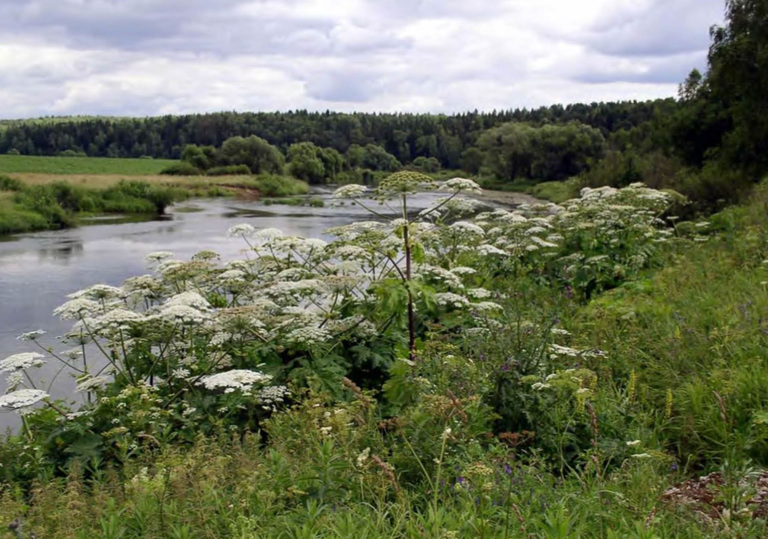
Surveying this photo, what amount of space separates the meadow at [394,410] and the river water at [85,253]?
2059 mm

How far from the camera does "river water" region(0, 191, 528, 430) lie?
10.1 metres

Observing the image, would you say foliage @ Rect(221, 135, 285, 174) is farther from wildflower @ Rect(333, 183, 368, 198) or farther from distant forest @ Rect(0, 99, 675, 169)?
wildflower @ Rect(333, 183, 368, 198)

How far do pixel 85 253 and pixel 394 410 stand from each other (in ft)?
53.6

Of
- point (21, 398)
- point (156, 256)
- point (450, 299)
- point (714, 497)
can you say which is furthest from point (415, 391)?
point (156, 256)

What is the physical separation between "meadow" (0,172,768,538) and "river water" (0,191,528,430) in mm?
2059

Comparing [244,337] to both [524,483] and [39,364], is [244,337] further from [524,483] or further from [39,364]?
[524,483]

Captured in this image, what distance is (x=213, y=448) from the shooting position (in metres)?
3.22

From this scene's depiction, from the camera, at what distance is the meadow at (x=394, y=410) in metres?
2.52

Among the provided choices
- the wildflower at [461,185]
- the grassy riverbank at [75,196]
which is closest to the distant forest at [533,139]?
the wildflower at [461,185]

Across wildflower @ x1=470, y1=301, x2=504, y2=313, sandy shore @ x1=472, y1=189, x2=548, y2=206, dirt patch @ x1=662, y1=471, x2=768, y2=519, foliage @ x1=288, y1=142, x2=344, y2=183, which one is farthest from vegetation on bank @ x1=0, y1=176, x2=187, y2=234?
dirt patch @ x1=662, y1=471, x2=768, y2=519

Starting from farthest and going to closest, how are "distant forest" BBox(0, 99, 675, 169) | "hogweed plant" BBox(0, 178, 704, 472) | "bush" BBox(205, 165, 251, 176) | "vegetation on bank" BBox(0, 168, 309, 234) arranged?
1. "distant forest" BBox(0, 99, 675, 169)
2. "bush" BBox(205, 165, 251, 176)
3. "vegetation on bank" BBox(0, 168, 309, 234)
4. "hogweed plant" BBox(0, 178, 704, 472)

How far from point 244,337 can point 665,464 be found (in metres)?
3.05

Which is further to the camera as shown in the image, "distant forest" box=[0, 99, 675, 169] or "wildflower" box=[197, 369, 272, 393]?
"distant forest" box=[0, 99, 675, 169]

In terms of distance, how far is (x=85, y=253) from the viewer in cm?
1802
